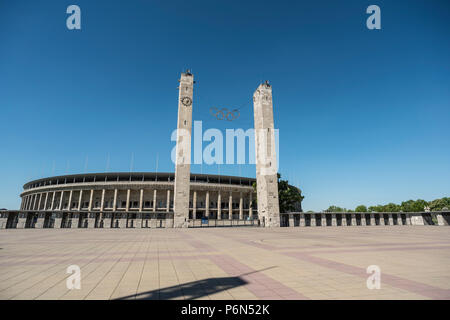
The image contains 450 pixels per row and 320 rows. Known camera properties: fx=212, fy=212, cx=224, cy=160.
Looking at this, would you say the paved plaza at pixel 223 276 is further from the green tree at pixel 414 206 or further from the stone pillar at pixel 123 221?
the green tree at pixel 414 206

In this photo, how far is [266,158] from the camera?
1361 inches

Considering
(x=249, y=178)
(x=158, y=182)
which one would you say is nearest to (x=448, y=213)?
(x=249, y=178)

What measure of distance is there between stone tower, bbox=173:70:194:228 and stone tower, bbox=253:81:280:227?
11.8 metres

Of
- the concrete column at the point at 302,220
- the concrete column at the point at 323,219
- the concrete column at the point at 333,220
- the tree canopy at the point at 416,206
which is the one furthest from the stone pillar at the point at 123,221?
the tree canopy at the point at 416,206

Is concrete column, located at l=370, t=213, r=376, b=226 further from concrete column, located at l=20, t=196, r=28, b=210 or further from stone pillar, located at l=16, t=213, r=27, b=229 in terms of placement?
concrete column, located at l=20, t=196, r=28, b=210

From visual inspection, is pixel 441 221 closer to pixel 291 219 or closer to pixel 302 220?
pixel 302 220

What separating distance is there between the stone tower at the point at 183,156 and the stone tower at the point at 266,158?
38.6 ft

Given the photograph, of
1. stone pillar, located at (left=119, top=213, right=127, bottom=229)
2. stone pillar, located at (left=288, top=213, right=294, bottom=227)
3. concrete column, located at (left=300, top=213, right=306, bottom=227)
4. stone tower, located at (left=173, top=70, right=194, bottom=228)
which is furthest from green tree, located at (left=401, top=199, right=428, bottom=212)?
stone pillar, located at (left=119, top=213, right=127, bottom=229)

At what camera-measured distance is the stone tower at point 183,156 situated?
96.8 ft

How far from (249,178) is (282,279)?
7622cm

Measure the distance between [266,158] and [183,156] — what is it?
13316 mm
